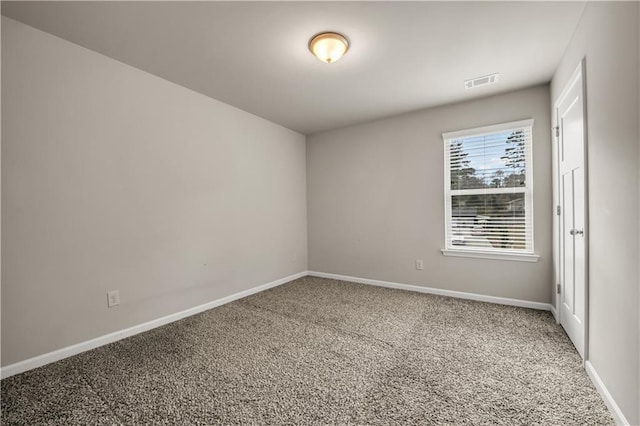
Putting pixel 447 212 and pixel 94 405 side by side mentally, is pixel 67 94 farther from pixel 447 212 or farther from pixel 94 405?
pixel 447 212

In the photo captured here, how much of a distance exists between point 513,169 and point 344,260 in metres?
2.54

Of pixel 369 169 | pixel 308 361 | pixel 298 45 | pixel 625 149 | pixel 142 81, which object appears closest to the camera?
A: pixel 625 149

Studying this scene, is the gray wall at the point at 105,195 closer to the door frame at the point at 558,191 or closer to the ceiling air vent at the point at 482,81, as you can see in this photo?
the ceiling air vent at the point at 482,81

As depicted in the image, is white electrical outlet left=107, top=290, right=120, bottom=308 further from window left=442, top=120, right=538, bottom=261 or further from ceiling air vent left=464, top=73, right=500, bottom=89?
ceiling air vent left=464, top=73, right=500, bottom=89

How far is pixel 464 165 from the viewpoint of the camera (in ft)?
11.6

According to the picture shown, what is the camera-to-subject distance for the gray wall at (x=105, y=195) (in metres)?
1.99

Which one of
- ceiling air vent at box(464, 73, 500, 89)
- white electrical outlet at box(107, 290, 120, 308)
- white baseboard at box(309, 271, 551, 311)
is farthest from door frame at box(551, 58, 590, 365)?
white electrical outlet at box(107, 290, 120, 308)

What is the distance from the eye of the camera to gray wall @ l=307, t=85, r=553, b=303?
10.1 feet

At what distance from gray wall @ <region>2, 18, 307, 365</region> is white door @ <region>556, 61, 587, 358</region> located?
3.35m

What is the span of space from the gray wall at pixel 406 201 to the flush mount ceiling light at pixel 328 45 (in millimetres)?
1921

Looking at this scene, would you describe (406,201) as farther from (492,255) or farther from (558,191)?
(558,191)

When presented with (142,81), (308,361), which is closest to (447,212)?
(308,361)

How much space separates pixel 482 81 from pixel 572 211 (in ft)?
5.05

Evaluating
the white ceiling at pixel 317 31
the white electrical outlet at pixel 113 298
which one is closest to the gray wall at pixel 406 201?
the white ceiling at pixel 317 31
